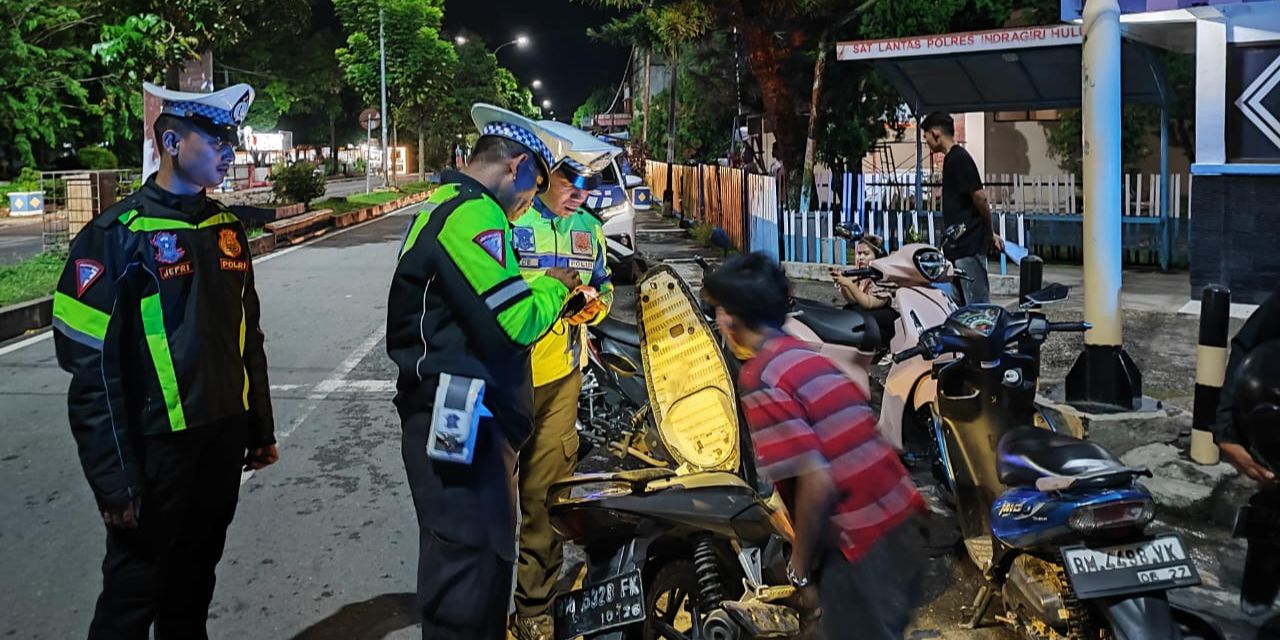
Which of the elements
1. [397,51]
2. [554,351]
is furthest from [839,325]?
[397,51]

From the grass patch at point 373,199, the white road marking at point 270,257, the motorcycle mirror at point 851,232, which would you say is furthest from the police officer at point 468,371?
the grass patch at point 373,199

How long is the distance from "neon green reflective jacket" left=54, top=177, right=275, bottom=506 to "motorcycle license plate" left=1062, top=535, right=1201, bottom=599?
2548 mm

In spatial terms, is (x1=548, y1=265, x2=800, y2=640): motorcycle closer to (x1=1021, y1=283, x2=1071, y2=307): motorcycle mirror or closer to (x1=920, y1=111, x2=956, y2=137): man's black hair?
(x1=1021, y1=283, x2=1071, y2=307): motorcycle mirror

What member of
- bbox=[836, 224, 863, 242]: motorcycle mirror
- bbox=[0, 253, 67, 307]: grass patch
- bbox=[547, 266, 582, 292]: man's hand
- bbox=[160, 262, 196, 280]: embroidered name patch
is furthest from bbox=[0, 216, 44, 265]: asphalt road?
bbox=[547, 266, 582, 292]: man's hand

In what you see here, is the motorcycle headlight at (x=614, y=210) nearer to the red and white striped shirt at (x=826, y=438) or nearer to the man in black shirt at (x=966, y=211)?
the man in black shirt at (x=966, y=211)

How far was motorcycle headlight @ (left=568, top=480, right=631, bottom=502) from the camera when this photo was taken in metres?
3.26

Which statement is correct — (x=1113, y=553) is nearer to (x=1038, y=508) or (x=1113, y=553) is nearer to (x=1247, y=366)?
(x=1038, y=508)

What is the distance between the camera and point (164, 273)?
3006mm

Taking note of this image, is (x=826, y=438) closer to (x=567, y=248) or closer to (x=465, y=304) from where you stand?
(x=465, y=304)

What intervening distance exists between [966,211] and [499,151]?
14.5ft

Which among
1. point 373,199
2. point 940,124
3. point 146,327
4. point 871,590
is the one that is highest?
point 373,199

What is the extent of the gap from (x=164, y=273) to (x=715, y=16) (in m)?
13.7

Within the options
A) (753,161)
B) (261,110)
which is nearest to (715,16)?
(753,161)

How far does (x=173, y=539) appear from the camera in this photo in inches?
A: 122
